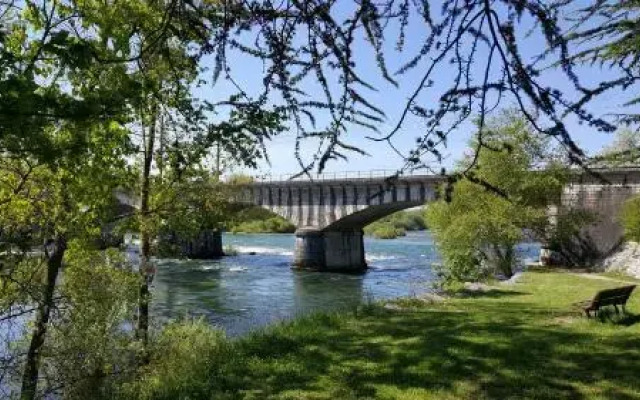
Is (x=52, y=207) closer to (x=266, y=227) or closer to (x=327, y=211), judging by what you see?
(x=327, y=211)

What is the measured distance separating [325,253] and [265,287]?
67.2 feet

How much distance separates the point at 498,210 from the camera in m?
34.3

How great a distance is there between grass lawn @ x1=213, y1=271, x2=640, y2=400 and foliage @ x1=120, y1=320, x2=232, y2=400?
0.34 metres

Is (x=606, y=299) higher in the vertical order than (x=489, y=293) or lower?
higher

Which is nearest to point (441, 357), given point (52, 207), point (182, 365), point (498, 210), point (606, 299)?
point (182, 365)

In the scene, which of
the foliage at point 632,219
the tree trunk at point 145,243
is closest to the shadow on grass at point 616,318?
the tree trunk at point 145,243

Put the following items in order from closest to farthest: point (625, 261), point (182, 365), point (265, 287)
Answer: point (182, 365)
point (625, 261)
point (265, 287)

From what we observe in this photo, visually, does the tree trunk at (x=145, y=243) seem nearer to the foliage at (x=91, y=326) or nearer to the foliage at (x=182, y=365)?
the foliage at (x=91, y=326)

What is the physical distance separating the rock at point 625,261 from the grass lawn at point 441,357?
695 inches

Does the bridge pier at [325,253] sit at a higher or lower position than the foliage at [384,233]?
lower

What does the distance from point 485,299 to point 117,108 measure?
16.4m

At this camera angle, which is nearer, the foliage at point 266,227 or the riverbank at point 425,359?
the riverbank at point 425,359

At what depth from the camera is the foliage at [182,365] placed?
10398 mm

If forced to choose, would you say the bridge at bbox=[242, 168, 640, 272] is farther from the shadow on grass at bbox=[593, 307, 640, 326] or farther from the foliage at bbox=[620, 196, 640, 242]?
the shadow on grass at bbox=[593, 307, 640, 326]
